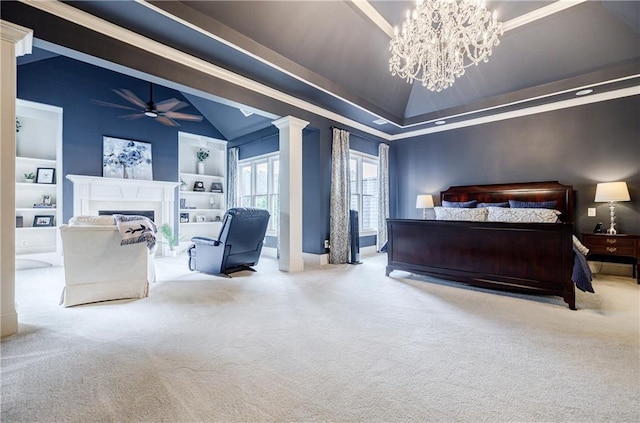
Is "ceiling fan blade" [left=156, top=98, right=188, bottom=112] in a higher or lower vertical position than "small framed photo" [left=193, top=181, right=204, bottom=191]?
higher

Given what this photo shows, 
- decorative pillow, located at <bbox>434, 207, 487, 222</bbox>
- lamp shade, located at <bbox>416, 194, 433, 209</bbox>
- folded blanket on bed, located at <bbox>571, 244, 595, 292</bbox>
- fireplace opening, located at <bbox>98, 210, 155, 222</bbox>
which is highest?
lamp shade, located at <bbox>416, 194, 433, 209</bbox>

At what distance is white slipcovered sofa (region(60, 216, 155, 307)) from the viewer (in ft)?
9.34

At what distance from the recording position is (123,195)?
5891mm

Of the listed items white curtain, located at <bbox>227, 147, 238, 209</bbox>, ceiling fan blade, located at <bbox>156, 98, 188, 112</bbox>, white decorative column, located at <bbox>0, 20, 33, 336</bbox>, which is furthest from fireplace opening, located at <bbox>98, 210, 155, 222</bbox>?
white decorative column, located at <bbox>0, 20, 33, 336</bbox>

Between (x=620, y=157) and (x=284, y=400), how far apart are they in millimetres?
5993

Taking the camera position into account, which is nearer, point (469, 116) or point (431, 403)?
point (431, 403)

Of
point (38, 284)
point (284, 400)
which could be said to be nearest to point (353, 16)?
point (284, 400)

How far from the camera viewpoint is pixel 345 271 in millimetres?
4605

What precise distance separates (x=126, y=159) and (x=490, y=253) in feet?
22.7

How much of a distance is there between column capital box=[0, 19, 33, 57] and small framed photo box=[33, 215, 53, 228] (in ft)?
13.0

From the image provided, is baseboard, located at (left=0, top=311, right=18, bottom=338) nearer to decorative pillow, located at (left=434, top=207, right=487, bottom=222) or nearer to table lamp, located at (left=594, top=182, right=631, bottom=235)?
decorative pillow, located at (left=434, top=207, right=487, bottom=222)

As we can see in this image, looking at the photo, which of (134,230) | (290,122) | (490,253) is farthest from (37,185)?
(490,253)

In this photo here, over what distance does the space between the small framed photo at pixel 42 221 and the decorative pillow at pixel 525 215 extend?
7.80m

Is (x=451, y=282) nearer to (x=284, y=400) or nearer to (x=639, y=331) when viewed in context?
(x=639, y=331)
